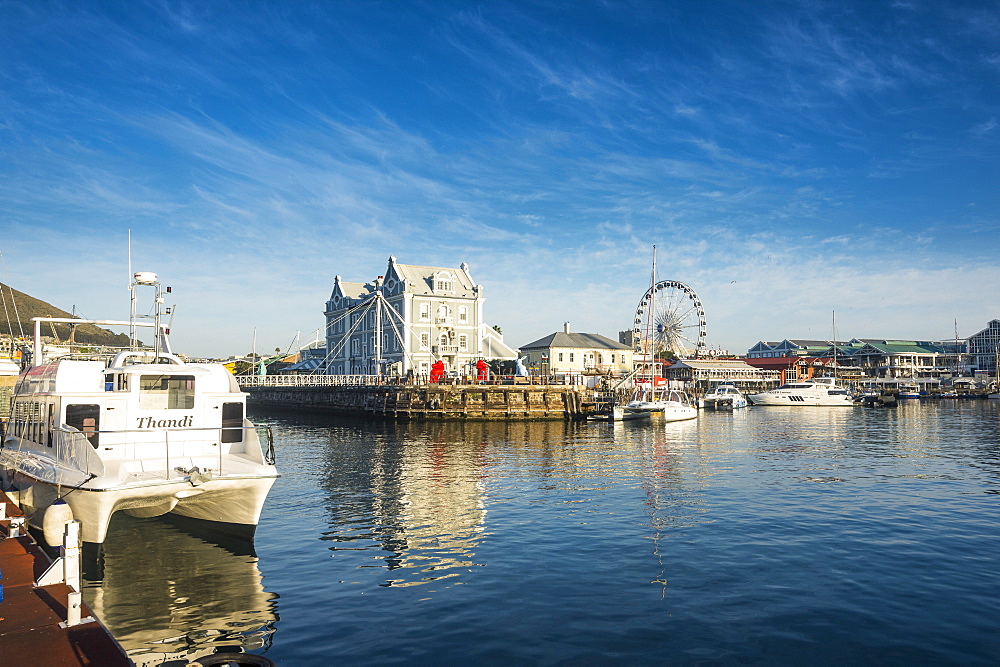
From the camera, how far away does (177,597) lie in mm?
13758

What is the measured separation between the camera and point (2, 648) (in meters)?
8.12

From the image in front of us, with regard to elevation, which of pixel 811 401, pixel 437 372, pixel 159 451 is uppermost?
pixel 437 372

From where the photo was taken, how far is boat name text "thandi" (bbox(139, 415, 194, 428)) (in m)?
17.8

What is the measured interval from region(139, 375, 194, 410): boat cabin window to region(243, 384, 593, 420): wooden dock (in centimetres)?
4371

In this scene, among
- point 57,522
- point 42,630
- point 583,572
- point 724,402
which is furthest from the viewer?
point 724,402

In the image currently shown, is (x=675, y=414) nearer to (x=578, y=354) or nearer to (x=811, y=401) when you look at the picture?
(x=578, y=354)

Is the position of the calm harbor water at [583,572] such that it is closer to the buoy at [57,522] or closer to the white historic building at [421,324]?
the buoy at [57,522]

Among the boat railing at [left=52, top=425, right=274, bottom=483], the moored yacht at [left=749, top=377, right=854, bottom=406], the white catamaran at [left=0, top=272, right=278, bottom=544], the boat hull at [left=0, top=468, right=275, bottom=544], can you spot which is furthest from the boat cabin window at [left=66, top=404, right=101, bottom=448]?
the moored yacht at [left=749, top=377, right=854, bottom=406]

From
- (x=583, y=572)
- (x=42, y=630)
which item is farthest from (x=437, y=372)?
(x=42, y=630)

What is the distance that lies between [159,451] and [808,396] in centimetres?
10268

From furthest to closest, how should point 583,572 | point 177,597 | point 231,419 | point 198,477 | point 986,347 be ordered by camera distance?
1. point 986,347
2. point 231,419
3. point 583,572
4. point 198,477
5. point 177,597

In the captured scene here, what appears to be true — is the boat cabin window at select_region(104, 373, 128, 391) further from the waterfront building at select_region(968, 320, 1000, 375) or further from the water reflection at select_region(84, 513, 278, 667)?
the waterfront building at select_region(968, 320, 1000, 375)

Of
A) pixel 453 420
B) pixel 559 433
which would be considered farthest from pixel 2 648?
pixel 453 420

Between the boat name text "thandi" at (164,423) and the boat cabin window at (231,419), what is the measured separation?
94 cm
